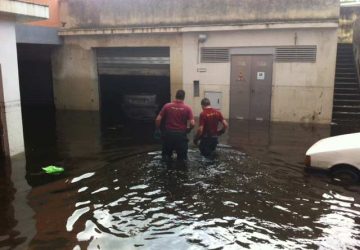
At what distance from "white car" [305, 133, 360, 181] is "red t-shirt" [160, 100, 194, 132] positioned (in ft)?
8.34

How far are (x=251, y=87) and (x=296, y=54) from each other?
191 cm

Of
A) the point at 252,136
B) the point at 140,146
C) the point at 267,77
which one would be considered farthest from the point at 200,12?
the point at 140,146

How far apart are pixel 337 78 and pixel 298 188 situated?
1003 cm

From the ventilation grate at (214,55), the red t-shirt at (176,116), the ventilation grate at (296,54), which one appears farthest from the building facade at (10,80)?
the ventilation grate at (296,54)

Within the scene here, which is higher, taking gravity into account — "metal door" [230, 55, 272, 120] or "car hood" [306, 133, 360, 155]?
"metal door" [230, 55, 272, 120]

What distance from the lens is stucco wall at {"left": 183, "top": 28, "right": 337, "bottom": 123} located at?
1304cm

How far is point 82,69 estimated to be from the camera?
648 inches

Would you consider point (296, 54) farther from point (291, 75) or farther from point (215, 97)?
point (215, 97)

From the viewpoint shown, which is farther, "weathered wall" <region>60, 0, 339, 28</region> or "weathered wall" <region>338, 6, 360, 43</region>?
"weathered wall" <region>338, 6, 360, 43</region>

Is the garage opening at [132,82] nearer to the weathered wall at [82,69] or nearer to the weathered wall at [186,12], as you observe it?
the weathered wall at [82,69]

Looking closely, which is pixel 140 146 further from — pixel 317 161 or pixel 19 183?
pixel 317 161

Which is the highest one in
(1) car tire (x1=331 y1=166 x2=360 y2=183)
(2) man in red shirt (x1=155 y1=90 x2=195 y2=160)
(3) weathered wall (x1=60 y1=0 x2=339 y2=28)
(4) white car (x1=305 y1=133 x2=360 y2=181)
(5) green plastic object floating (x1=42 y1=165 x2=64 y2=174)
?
(3) weathered wall (x1=60 y1=0 x2=339 y2=28)

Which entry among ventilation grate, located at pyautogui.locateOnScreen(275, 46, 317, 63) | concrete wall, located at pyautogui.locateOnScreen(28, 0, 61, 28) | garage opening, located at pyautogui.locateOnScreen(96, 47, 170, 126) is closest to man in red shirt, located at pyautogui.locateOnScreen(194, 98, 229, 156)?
ventilation grate, located at pyautogui.locateOnScreen(275, 46, 317, 63)

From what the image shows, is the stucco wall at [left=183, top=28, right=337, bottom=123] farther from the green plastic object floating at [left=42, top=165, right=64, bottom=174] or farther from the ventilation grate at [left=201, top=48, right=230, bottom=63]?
the green plastic object floating at [left=42, top=165, right=64, bottom=174]
